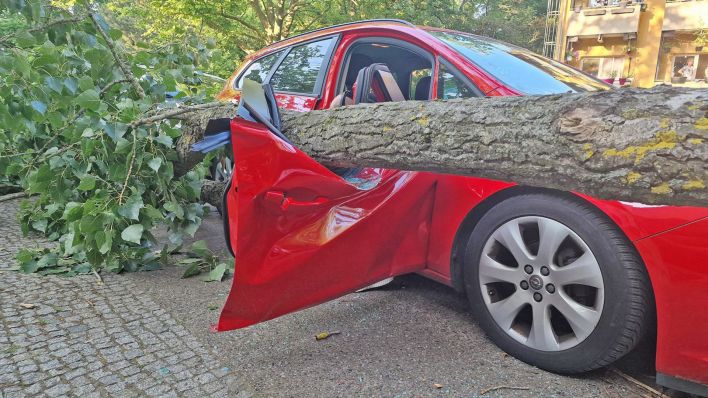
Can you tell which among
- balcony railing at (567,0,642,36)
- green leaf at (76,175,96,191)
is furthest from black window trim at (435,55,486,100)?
balcony railing at (567,0,642,36)

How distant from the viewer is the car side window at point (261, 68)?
14.6ft

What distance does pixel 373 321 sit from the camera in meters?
2.86

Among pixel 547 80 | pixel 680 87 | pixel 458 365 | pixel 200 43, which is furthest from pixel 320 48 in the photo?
pixel 680 87

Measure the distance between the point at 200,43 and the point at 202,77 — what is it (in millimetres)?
361

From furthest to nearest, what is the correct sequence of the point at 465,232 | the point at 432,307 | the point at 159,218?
the point at 159,218 < the point at 432,307 < the point at 465,232

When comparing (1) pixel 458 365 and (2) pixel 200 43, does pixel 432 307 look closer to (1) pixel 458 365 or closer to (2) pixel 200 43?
(1) pixel 458 365

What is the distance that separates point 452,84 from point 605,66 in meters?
23.4

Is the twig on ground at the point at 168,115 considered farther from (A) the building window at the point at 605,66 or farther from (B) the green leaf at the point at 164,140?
(A) the building window at the point at 605,66

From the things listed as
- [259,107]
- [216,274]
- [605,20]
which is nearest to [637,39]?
[605,20]

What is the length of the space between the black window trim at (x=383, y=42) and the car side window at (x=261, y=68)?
1.02 meters

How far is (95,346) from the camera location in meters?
2.53

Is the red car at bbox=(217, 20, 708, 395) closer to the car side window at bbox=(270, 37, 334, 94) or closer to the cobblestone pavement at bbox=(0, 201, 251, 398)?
the cobblestone pavement at bbox=(0, 201, 251, 398)

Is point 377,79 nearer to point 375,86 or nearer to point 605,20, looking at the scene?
point 375,86

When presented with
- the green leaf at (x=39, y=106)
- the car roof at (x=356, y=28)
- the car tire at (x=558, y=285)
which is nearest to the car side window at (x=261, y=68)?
the car roof at (x=356, y=28)
